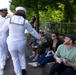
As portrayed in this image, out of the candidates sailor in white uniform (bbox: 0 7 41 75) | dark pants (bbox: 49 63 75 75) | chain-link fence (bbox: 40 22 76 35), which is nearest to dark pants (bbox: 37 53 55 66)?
sailor in white uniform (bbox: 0 7 41 75)

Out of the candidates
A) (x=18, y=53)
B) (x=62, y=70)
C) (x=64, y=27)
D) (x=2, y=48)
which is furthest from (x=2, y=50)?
(x=64, y=27)

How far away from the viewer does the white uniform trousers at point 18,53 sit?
23.8ft

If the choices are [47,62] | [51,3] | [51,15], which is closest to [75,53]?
[47,62]

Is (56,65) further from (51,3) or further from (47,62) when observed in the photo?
(51,3)

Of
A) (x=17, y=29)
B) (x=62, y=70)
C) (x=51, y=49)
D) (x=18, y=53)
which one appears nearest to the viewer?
(x=62, y=70)

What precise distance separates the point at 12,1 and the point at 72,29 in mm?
5407

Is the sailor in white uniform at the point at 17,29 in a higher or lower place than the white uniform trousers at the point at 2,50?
higher

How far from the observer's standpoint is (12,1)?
76.7 ft

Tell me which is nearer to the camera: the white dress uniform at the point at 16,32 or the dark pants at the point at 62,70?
the dark pants at the point at 62,70

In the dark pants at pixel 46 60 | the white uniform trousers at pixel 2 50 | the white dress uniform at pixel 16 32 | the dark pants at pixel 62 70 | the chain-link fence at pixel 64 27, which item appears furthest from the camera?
the chain-link fence at pixel 64 27

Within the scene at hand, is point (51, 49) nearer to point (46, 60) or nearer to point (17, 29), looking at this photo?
point (46, 60)

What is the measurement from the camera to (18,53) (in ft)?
24.9

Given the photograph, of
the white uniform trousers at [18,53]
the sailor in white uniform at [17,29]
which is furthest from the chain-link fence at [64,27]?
the sailor in white uniform at [17,29]

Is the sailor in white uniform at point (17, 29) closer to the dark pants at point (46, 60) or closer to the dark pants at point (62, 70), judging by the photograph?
the dark pants at point (62, 70)
